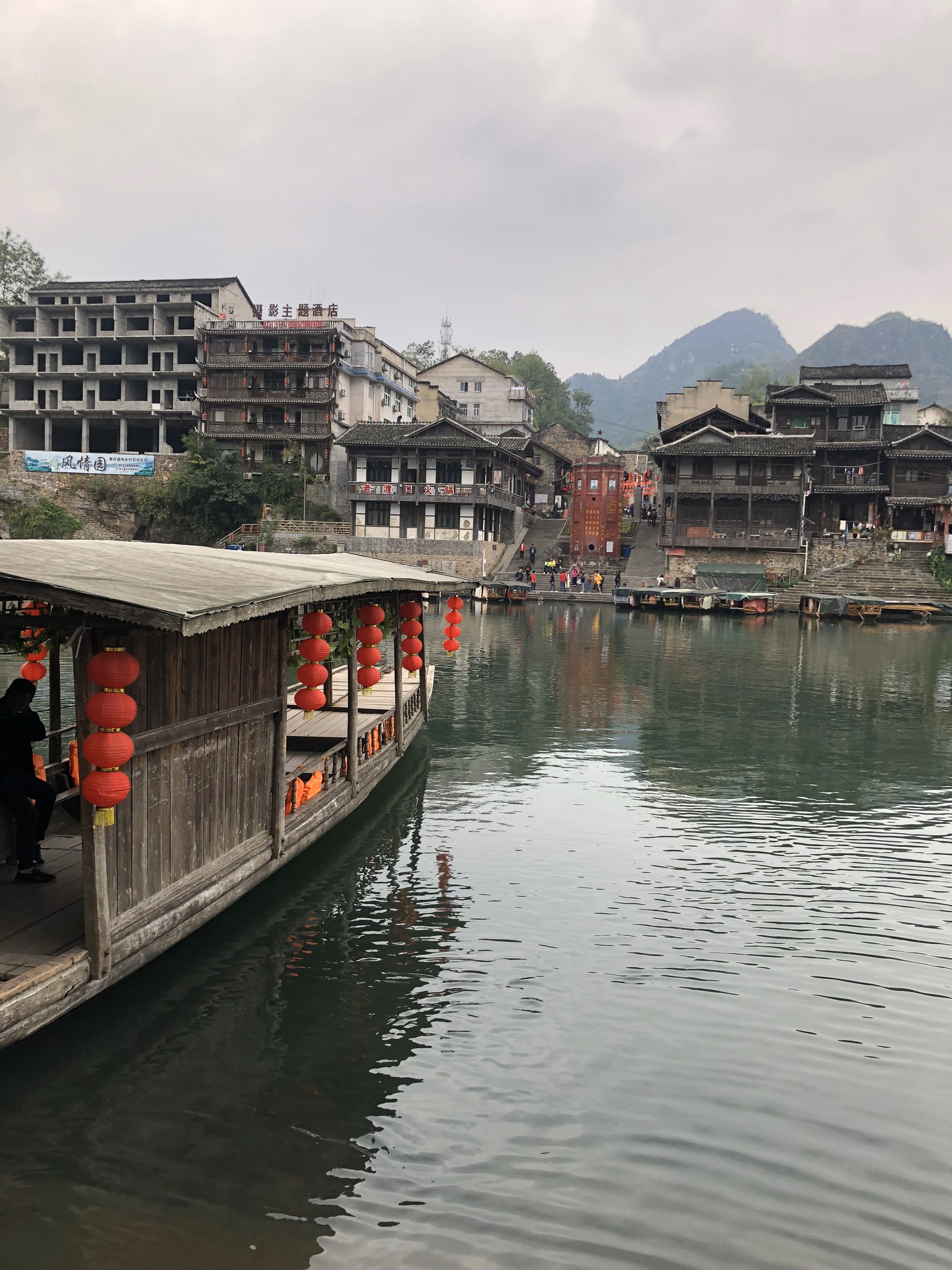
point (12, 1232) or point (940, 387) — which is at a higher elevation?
point (940, 387)

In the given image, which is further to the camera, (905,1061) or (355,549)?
(355,549)

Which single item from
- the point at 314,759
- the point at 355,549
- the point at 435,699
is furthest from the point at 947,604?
the point at 314,759

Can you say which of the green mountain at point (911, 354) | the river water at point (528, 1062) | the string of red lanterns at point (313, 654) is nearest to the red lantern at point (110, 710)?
the river water at point (528, 1062)

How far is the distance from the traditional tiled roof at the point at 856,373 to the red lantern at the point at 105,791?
64693mm

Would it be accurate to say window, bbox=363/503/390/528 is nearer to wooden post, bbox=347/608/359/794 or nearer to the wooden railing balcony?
the wooden railing balcony

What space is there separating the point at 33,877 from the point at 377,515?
51196mm

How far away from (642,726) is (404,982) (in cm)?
1306

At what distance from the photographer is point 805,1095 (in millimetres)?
6617

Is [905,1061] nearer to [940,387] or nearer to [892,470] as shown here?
[892,470]

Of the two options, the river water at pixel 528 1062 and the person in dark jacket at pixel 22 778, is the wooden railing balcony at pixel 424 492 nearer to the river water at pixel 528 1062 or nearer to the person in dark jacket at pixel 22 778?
the river water at pixel 528 1062

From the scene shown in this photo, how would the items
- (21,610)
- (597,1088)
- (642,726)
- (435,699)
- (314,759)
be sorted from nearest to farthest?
(597,1088) → (21,610) → (314,759) → (642,726) → (435,699)

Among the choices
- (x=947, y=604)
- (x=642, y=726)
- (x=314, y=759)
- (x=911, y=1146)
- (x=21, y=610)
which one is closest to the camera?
(x=911, y=1146)

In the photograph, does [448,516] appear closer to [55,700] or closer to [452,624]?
[452,624]

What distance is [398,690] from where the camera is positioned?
14.9 meters
